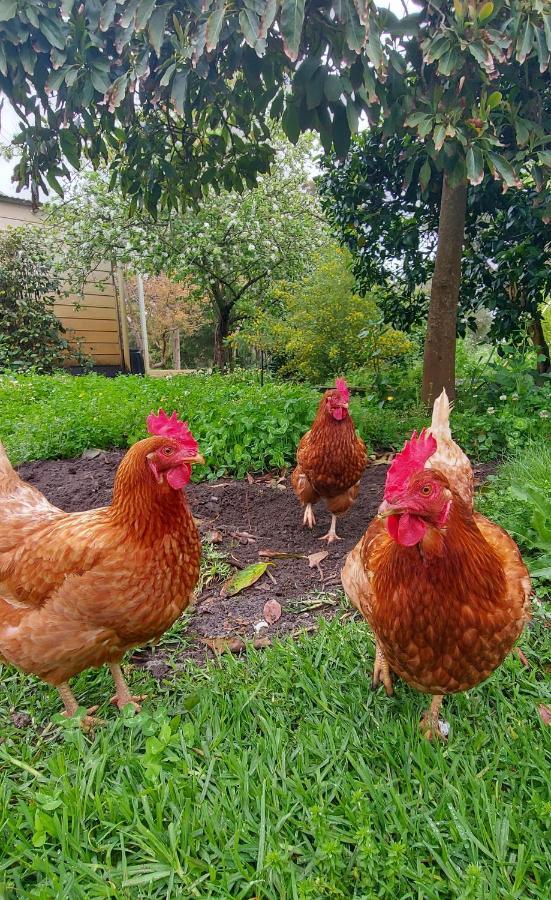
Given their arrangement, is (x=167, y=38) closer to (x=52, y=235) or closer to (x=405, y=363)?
(x=405, y=363)

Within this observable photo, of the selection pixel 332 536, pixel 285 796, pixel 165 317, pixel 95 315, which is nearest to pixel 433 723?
pixel 285 796

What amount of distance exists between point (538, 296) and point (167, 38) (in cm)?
473

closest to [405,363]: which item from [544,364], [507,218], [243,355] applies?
[544,364]

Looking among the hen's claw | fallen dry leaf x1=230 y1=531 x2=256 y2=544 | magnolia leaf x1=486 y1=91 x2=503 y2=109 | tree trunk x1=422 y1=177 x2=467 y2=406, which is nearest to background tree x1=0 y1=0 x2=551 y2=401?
magnolia leaf x1=486 y1=91 x2=503 y2=109

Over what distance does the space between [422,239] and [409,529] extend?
586cm

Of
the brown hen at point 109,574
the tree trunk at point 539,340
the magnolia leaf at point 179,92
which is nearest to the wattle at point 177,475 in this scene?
the brown hen at point 109,574

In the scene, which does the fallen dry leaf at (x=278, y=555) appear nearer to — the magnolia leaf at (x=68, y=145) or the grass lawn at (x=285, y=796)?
the grass lawn at (x=285, y=796)

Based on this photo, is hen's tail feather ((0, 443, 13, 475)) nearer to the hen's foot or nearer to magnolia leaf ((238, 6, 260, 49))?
magnolia leaf ((238, 6, 260, 49))

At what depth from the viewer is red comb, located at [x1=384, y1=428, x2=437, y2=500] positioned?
1.46 meters

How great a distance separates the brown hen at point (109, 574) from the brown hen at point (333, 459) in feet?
5.43

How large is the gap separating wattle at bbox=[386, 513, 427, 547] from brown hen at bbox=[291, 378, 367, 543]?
1984 mm

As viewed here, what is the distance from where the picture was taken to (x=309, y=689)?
2029 mm

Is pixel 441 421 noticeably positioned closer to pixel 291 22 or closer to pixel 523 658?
pixel 523 658

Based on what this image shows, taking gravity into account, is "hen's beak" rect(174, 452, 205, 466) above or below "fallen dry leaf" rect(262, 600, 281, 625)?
above
